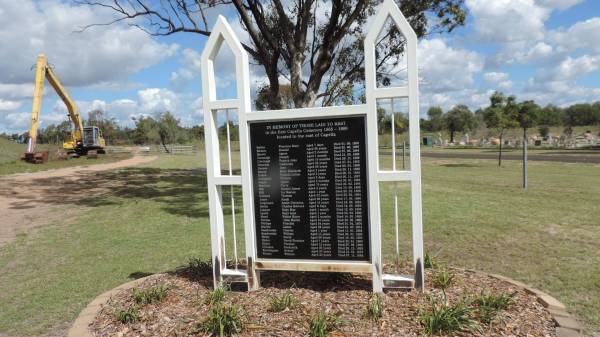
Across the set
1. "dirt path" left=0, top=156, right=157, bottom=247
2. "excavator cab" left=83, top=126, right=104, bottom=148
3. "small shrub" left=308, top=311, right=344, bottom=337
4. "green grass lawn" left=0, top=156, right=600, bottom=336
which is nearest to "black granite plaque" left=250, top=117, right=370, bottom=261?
"small shrub" left=308, top=311, right=344, bottom=337

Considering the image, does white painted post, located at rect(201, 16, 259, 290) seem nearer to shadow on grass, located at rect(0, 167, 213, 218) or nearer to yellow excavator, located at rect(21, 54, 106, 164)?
shadow on grass, located at rect(0, 167, 213, 218)

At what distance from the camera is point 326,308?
397 centimetres

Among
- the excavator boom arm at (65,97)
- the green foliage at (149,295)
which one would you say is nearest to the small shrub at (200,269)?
the green foliage at (149,295)

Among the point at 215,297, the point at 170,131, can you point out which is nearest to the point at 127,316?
the point at 215,297

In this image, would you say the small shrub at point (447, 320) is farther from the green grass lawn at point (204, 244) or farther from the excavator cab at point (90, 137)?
→ the excavator cab at point (90, 137)

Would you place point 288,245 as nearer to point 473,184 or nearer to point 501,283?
point 501,283

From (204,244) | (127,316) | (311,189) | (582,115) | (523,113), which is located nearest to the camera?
(127,316)

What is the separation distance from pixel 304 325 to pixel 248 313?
1.88 feet

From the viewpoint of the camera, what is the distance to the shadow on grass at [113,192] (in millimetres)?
12795

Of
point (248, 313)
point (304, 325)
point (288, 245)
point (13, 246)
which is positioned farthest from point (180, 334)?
point (13, 246)

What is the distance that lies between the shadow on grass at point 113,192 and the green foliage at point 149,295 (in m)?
6.26

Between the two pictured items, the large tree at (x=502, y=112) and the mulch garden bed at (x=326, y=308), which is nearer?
the mulch garden bed at (x=326, y=308)

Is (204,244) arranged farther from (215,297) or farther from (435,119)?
(435,119)

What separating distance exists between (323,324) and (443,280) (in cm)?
151
